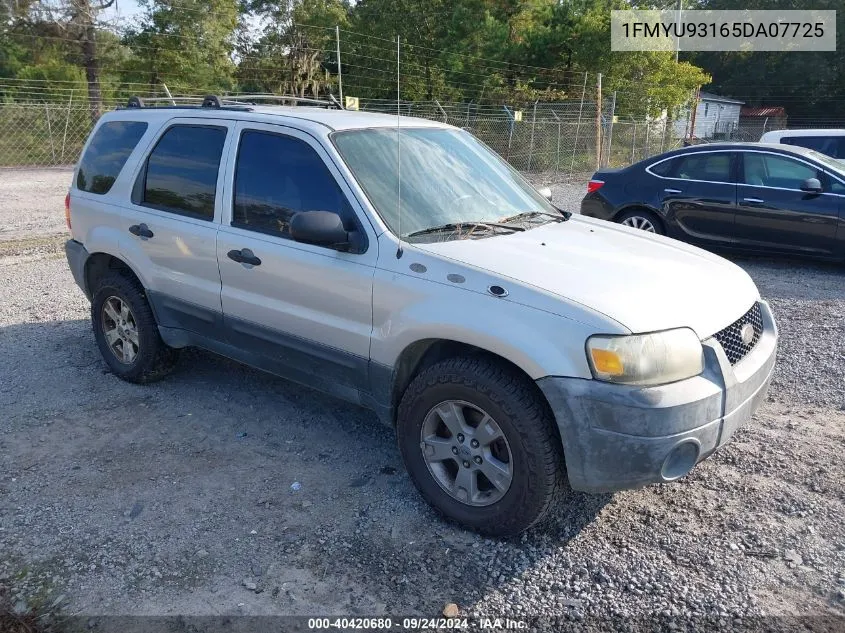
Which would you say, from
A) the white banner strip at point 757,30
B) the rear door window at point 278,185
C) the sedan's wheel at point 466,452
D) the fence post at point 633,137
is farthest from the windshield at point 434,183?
the white banner strip at point 757,30

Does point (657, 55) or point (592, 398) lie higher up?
point (657, 55)

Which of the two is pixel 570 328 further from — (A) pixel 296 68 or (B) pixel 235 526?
(A) pixel 296 68

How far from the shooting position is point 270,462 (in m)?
4.12

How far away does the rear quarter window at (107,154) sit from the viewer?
5016mm

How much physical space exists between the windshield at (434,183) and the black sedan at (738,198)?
5109 millimetres

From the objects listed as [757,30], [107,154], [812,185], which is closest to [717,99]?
[757,30]

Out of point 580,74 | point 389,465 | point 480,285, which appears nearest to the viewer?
point 480,285

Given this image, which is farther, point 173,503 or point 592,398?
point 173,503

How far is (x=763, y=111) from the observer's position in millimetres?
49250

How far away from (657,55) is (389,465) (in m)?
26.8

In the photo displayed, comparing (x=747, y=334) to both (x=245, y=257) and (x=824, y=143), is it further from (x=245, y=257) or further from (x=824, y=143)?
(x=824, y=143)

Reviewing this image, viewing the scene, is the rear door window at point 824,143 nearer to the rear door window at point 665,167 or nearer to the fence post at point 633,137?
the rear door window at point 665,167

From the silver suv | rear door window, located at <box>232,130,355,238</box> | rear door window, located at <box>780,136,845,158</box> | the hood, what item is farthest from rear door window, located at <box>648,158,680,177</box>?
rear door window, located at <box>232,130,355,238</box>

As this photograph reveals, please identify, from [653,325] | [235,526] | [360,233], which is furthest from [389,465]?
[653,325]
